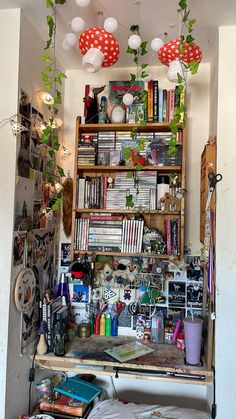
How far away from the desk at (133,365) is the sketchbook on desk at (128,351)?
0.11 ft

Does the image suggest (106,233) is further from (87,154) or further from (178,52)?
(178,52)

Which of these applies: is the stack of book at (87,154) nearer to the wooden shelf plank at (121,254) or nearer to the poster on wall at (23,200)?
the poster on wall at (23,200)

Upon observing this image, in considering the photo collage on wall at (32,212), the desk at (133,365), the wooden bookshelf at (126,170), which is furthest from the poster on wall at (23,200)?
the desk at (133,365)

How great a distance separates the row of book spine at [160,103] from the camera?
202cm

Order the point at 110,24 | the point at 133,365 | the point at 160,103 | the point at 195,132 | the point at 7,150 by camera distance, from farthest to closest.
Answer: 1. the point at 195,132
2. the point at 160,103
3. the point at 133,365
4. the point at 7,150
5. the point at 110,24

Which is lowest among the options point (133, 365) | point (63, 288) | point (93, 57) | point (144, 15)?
point (133, 365)

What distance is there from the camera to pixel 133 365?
5.61 ft

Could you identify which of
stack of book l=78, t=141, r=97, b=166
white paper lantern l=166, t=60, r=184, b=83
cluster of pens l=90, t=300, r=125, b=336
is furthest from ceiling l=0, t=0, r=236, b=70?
cluster of pens l=90, t=300, r=125, b=336

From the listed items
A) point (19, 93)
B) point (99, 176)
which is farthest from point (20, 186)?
point (99, 176)

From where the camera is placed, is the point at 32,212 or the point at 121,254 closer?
the point at 32,212

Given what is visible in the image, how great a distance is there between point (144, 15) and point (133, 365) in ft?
6.07

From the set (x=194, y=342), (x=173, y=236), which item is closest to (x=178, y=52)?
(x=173, y=236)

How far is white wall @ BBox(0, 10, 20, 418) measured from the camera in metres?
1.56

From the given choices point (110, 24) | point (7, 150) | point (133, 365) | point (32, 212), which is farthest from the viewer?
point (32, 212)
